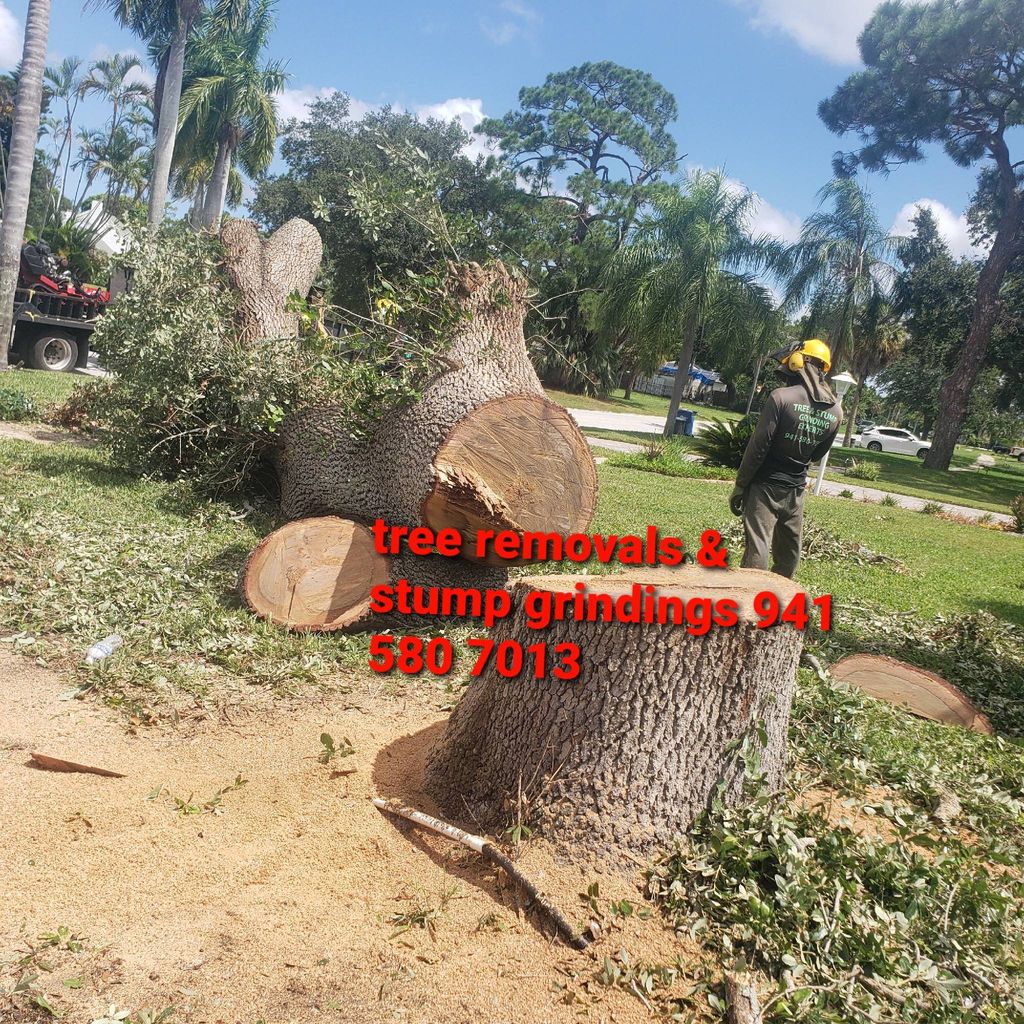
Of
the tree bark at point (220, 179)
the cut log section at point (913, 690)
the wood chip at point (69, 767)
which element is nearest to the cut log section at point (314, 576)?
the wood chip at point (69, 767)

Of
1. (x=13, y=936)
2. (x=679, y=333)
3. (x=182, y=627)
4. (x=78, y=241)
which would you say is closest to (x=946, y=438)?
(x=679, y=333)

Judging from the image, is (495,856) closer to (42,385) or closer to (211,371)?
(211,371)

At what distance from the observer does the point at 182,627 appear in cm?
469

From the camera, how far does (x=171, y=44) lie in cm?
1988

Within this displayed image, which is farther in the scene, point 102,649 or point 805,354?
point 805,354

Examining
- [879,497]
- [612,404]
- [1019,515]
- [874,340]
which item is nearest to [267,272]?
[1019,515]

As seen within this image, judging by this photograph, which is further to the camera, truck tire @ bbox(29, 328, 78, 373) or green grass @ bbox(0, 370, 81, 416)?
truck tire @ bbox(29, 328, 78, 373)

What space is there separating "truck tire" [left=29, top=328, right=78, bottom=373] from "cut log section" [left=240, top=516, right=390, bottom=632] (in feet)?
44.4

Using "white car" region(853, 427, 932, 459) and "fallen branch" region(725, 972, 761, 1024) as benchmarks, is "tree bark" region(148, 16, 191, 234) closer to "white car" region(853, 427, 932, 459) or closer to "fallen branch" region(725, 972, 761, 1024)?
"fallen branch" region(725, 972, 761, 1024)

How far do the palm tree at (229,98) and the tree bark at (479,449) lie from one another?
65.1ft

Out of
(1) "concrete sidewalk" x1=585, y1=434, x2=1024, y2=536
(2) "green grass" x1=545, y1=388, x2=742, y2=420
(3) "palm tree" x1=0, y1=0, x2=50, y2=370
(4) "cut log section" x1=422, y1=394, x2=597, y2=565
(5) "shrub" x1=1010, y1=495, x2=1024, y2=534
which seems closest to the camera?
(4) "cut log section" x1=422, y1=394, x2=597, y2=565

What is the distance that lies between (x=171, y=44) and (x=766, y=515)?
2073cm

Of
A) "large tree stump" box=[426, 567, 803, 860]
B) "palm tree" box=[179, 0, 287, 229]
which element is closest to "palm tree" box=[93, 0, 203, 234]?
Result: "palm tree" box=[179, 0, 287, 229]

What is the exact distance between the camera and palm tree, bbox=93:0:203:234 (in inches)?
758
